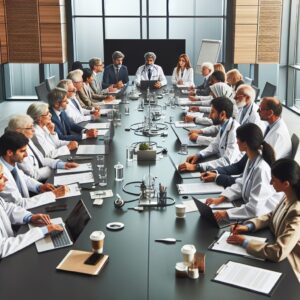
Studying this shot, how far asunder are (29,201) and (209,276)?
1.66 m

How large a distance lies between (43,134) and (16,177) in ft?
4.29

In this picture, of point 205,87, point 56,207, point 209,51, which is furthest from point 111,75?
point 56,207

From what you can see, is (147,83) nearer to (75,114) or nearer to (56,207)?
(75,114)

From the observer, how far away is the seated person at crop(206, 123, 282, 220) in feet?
11.6

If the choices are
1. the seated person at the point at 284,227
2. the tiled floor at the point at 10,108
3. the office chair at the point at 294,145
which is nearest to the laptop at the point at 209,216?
the seated person at the point at 284,227

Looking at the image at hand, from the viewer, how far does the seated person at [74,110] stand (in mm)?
6742

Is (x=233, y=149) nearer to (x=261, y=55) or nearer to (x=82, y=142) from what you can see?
(x=82, y=142)

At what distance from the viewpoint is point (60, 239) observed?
3.18m

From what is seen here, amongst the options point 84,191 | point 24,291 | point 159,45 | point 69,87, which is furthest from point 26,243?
point 159,45

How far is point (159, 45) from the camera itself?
11.5 meters

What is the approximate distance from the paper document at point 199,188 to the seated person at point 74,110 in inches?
116

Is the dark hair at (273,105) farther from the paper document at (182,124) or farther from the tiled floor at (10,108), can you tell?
the tiled floor at (10,108)

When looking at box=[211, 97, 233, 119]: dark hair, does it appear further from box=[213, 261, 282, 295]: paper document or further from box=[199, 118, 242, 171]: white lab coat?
box=[213, 261, 282, 295]: paper document

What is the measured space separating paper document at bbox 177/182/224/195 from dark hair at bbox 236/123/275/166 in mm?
500
